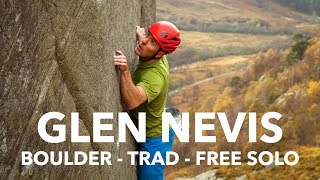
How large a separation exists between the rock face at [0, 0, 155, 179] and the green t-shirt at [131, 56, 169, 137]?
52 centimetres

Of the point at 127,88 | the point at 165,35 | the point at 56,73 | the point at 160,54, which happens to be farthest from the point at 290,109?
the point at 56,73

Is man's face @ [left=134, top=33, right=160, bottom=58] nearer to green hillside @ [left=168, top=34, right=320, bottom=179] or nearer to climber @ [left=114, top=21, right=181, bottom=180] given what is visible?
climber @ [left=114, top=21, right=181, bottom=180]

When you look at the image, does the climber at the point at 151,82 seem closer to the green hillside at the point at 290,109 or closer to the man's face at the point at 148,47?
the man's face at the point at 148,47

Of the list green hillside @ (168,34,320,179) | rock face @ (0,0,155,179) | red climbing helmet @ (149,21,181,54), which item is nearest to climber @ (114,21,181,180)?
red climbing helmet @ (149,21,181,54)

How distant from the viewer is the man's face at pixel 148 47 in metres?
8.06

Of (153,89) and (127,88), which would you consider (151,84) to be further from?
(127,88)

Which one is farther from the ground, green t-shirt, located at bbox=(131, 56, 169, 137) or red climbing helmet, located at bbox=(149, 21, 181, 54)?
red climbing helmet, located at bbox=(149, 21, 181, 54)

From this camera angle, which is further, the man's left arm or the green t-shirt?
the green t-shirt

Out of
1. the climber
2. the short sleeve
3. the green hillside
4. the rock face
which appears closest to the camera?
the rock face

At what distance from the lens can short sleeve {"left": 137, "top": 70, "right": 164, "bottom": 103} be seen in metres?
7.82

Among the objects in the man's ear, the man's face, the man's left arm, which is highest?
the man's face

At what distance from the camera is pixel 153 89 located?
7.89 m

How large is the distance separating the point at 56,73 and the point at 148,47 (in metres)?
2.46

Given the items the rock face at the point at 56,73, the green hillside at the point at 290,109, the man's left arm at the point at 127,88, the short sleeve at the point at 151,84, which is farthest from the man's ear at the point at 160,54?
the green hillside at the point at 290,109
